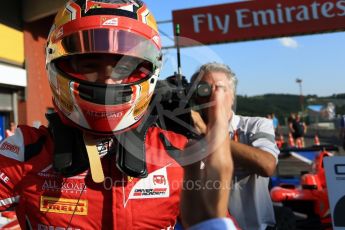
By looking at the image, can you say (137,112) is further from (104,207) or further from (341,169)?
(341,169)

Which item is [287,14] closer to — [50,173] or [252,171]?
[252,171]

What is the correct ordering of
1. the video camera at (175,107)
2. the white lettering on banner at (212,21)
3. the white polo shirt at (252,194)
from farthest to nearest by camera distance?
1. the white lettering on banner at (212,21)
2. the white polo shirt at (252,194)
3. the video camera at (175,107)

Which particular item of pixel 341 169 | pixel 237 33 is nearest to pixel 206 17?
pixel 237 33

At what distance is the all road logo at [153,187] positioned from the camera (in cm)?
132

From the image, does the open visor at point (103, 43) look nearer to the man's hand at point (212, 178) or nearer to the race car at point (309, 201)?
the man's hand at point (212, 178)

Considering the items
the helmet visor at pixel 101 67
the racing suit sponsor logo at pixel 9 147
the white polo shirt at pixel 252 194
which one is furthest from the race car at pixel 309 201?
the racing suit sponsor logo at pixel 9 147

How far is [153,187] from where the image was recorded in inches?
52.8

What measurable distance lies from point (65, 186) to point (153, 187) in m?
0.27

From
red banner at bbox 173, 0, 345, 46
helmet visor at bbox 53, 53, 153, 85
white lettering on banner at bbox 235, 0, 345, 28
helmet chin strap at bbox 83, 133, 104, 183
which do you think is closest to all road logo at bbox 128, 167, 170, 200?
helmet chin strap at bbox 83, 133, 104, 183

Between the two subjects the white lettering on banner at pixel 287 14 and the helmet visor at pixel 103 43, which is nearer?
the helmet visor at pixel 103 43

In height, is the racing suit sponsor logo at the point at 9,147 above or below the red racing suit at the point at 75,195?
above

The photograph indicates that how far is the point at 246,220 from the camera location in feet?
7.36

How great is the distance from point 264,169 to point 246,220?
36cm

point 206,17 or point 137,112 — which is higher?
point 206,17
